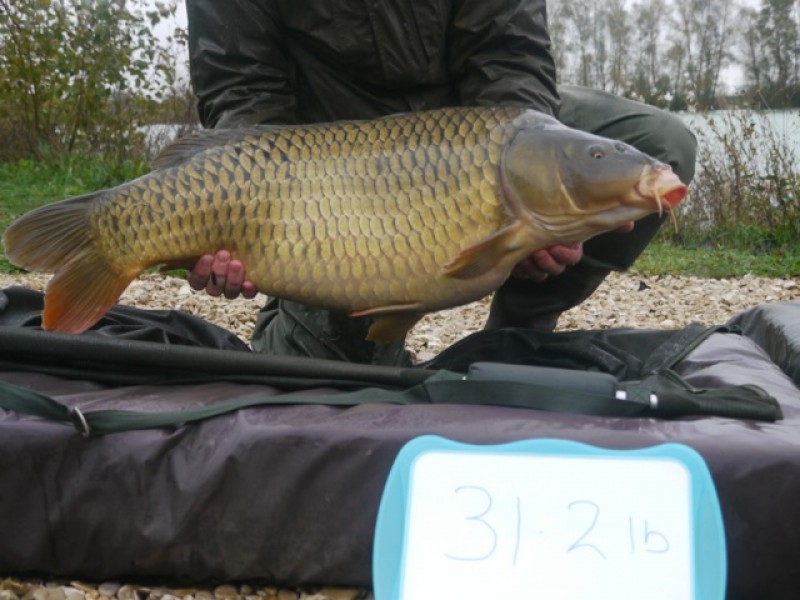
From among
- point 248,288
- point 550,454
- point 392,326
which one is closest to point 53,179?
point 248,288

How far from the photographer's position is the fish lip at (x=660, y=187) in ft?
4.08

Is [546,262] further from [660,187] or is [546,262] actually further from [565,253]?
[660,187]

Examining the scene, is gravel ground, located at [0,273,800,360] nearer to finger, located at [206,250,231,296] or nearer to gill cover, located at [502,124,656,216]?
finger, located at [206,250,231,296]

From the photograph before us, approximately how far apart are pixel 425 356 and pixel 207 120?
731mm

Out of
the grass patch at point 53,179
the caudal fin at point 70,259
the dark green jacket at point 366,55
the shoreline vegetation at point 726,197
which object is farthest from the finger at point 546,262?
the grass patch at point 53,179

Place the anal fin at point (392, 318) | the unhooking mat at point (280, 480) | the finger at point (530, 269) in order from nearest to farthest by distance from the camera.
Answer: the unhooking mat at point (280, 480) < the anal fin at point (392, 318) < the finger at point (530, 269)

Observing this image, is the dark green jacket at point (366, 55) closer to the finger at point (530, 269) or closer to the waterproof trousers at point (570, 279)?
the waterproof trousers at point (570, 279)

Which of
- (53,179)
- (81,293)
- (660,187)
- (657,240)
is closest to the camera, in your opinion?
(660,187)

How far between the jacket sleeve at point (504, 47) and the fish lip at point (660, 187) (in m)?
0.46

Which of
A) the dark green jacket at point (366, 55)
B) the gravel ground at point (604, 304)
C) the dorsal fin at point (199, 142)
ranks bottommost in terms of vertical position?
the gravel ground at point (604, 304)

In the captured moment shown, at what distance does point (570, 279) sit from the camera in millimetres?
1865

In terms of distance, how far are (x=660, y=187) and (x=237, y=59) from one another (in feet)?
2.82

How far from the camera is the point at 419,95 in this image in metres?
1.83

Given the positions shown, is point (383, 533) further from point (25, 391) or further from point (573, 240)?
point (573, 240)
